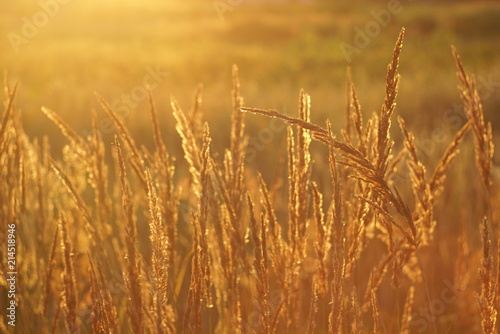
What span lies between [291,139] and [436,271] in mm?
1987

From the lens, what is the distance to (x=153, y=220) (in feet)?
3.55

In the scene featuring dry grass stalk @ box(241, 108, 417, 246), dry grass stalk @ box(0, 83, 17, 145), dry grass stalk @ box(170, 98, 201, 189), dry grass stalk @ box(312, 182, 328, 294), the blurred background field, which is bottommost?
dry grass stalk @ box(312, 182, 328, 294)

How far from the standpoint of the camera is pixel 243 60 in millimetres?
18078

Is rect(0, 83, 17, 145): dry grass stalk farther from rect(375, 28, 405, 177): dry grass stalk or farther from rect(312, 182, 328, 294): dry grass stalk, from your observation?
rect(375, 28, 405, 177): dry grass stalk

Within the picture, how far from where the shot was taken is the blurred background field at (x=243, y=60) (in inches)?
290

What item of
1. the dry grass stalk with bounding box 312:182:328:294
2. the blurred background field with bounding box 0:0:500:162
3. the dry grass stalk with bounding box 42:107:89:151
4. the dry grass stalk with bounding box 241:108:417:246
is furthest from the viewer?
the blurred background field with bounding box 0:0:500:162

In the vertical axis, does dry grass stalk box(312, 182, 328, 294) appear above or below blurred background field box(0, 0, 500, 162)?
below

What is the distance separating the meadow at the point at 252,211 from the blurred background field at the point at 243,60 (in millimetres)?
102

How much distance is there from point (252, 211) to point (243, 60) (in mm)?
17223

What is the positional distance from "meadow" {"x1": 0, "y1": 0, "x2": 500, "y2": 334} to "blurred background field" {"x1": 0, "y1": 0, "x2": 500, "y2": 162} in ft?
0.33

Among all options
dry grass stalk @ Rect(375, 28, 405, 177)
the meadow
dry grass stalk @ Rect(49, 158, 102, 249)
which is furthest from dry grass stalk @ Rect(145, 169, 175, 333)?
dry grass stalk @ Rect(375, 28, 405, 177)

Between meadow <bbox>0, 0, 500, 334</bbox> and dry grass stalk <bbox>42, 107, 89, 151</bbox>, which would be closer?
meadow <bbox>0, 0, 500, 334</bbox>

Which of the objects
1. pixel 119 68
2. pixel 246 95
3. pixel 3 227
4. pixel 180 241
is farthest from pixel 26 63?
pixel 3 227

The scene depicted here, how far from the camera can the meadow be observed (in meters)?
1.20
